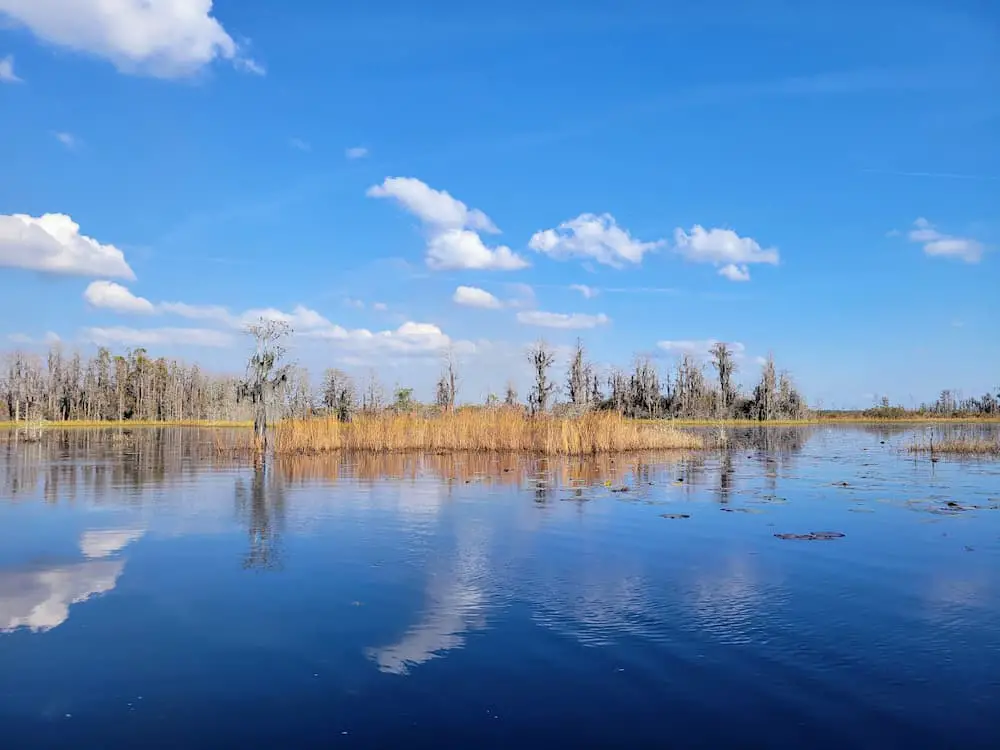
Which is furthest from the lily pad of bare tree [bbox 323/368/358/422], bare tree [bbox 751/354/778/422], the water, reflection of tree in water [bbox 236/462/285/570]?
bare tree [bbox 751/354/778/422]

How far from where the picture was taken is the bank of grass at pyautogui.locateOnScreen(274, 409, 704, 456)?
24906 mm

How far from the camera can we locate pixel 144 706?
4.61m

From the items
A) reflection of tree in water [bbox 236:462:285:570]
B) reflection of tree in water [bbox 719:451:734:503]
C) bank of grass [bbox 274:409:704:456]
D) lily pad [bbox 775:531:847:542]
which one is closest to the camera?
reflection of tree in water [bbox 236:462:285:570]

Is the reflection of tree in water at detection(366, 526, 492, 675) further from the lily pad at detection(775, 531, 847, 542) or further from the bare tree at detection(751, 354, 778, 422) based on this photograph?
the bare tree at detection(751, 354, 778, 422)

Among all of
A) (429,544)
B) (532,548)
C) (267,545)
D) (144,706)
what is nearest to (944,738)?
(144,706)

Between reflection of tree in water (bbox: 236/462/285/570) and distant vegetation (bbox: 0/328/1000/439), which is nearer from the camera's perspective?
reflection of tree in water (bbox: 236/462/285/570)

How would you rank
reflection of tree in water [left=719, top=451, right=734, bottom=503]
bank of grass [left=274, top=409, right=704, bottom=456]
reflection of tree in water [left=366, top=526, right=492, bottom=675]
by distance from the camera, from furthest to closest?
bank of grass [left=274, top=409, right=704, bottom=456] < reflection of tree in water [left=719, top=451, right=734, bottom=503] < reflection of tree in water [left=366, top=526, right=492, bottom=675]

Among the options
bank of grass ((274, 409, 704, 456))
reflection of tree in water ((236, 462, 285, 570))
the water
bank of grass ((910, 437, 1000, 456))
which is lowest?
the water

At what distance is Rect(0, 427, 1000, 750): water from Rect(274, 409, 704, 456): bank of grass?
37.0 ft

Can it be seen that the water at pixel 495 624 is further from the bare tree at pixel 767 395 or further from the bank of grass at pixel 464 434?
the bare tree at pixel 767 395

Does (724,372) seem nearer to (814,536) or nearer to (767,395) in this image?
(767,395)

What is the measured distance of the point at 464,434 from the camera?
2583 centimetres

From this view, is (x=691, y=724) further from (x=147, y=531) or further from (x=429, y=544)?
(x=147, y=531)

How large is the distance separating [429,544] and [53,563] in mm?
4109
